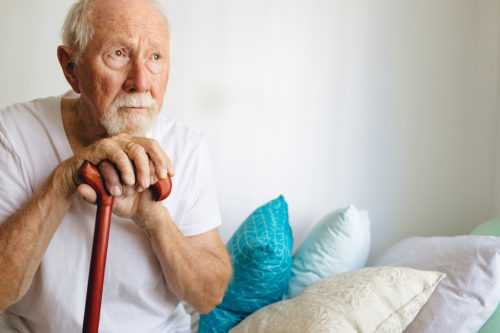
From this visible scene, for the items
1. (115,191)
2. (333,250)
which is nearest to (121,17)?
(115,191)

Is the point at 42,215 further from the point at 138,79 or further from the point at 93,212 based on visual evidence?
the point at 138,79

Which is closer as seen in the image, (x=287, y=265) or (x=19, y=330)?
(x=19, y=330)

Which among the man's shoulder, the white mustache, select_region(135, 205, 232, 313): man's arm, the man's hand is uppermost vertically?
the white mustache

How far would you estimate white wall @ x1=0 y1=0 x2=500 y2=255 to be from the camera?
5.69ft

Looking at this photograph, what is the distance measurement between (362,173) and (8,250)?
133 centimetres

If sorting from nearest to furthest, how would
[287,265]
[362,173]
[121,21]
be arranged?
[121,21] → [287,265] → [362,173]

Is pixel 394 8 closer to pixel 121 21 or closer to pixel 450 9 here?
pixel 450 9

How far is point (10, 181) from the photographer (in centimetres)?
98

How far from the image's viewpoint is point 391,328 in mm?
1069

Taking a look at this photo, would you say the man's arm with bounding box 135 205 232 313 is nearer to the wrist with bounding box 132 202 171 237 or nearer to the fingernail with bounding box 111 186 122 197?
the wrist with bounding box 132 202 171 237

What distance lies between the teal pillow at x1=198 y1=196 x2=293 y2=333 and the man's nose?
2.02ft

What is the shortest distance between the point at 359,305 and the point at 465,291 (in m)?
0.27

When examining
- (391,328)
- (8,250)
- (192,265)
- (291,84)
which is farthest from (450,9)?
(8,250)

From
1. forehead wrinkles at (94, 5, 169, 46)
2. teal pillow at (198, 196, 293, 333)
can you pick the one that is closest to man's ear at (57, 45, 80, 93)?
forehead wrinkles at (94, 5, 169, 46)
